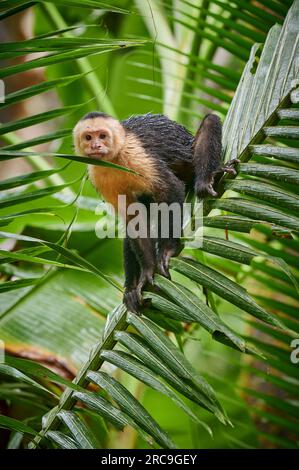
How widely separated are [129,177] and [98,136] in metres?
0.16

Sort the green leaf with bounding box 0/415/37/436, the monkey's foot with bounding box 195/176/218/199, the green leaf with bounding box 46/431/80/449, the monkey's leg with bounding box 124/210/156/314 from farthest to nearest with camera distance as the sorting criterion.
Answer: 1. the monkey's leg with bounding box 124/210/156/314
2. the monkey's foot with bounding box 195/176/218/199
3. the green leaf with bounding box 46/431/80/449
4. the green leaf with bounding box 0/415/37/436

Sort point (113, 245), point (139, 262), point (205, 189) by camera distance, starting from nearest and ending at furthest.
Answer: point (205, 189), point (139, 262), point (113, 245)

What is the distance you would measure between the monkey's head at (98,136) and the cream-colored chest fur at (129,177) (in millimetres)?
50

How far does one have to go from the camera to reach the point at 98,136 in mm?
1898

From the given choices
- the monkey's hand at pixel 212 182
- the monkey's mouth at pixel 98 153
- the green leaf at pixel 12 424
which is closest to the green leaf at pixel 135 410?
the green leaf at pixel 12 424

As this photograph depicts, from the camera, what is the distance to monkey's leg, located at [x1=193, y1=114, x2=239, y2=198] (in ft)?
5.09

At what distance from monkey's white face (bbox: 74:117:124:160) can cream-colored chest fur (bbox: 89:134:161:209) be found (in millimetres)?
51

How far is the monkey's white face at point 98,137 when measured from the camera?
Result: 189cm

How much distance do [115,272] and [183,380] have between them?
1.39m

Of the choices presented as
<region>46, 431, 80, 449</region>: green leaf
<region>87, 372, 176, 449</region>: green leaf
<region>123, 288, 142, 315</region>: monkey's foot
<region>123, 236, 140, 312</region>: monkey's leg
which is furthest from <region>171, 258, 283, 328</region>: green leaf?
<region>123, 236, 140, 312</region>: monkey's leg

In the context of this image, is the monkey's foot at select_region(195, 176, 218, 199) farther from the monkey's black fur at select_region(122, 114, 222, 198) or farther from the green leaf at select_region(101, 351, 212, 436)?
the green leaf at select_region(101, 351, 212, 436)

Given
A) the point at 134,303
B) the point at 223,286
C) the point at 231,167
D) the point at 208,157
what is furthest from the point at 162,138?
the point at 223,286

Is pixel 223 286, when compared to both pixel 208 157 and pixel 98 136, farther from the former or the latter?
pixel 98 136
